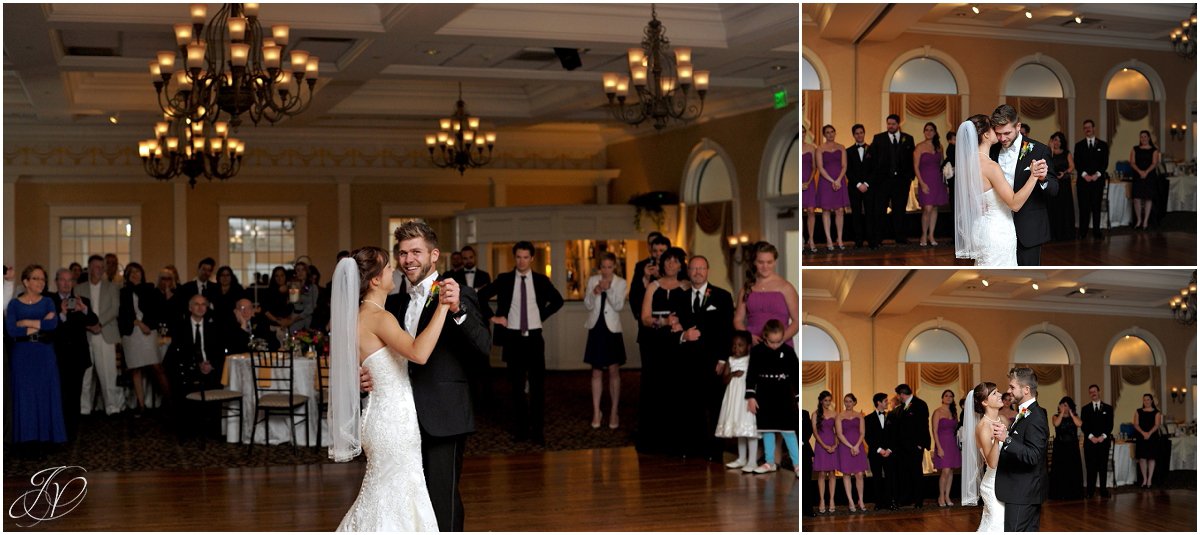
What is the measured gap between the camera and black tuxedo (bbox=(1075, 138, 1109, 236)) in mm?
3461

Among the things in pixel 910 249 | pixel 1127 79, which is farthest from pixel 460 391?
pixel 1127 79

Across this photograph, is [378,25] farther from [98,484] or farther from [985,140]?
[985,140]

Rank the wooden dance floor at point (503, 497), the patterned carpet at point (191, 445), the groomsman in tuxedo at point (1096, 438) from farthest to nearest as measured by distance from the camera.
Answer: the patterned carpet at point (191, 445) < the wooden dance floor at point (503, 497) < the groomsman in tuxedo at point (1096, 438)

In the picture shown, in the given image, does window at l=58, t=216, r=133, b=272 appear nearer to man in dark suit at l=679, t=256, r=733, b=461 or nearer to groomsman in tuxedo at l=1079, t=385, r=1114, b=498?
man in dark suit at l=679, t=256, r=733, b=461

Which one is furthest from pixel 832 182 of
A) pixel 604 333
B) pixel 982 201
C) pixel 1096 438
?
pixel 604 333

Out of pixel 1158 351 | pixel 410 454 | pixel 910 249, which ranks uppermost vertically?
pixel 910 249

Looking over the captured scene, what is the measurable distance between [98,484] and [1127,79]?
19.5 feet

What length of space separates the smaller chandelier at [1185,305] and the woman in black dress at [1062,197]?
0.41 metres

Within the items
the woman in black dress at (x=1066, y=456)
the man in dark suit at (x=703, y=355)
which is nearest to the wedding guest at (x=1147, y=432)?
the woman in black dress at (x=1066, y=456)

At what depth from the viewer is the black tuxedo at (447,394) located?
4.45m

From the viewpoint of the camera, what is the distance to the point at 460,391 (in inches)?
180

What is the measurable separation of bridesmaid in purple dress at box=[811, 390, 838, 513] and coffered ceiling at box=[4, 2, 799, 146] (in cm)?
Result: 506

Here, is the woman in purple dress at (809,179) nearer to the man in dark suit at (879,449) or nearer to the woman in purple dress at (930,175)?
the woman in purple dress at (930,175)

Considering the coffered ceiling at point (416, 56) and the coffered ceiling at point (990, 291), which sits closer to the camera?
the coffered ceiling at point (990, 291)
